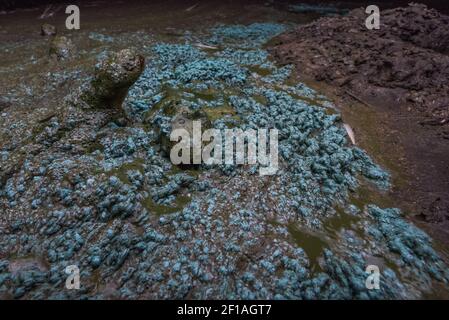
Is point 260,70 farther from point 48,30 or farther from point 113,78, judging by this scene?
point 48,30

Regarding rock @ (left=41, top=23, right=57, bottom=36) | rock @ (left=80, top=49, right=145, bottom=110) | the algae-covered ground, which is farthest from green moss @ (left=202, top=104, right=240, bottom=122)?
rock @ (left=41, top=23, right=57, bottom=36)

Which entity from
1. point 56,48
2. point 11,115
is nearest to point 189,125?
point 11,115

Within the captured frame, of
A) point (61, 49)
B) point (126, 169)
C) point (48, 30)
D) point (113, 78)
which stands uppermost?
point (48, 30)

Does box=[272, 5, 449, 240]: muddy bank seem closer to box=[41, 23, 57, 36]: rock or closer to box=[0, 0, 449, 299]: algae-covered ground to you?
Result: box=[0, 0, 449, 299]: algae-covered ground

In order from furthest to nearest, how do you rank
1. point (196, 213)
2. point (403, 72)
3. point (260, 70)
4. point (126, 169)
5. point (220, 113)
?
point (260, 70)
point (403, 72)
point (220, 113)
point (126, 169)
point (196, 213)

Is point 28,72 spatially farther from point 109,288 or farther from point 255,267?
point 255,267

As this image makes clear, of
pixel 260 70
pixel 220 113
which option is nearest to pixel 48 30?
pixel 260 70

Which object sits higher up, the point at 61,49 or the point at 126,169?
the point at 61,49
